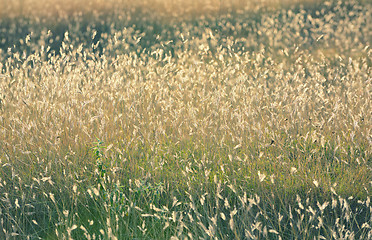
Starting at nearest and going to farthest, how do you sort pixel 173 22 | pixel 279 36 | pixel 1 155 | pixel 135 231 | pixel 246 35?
pixel 135 231, pixel 1 155, pixel 279 36, pixel 246 35, pixel 173 22

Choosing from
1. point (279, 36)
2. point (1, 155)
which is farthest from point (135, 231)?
point (279, 36)

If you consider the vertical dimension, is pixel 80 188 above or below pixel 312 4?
below

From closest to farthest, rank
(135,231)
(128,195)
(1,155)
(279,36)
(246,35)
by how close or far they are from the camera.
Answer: (135,231) → (128,195) → (1,155) → (279,36) → (246,35)

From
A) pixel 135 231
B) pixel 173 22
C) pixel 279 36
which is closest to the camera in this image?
pixel 135 231

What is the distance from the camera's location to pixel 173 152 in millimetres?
3160

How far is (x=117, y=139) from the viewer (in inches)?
128

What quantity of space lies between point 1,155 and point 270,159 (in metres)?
1.90

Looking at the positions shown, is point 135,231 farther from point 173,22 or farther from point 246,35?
point 173,22

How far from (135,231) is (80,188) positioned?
61cm

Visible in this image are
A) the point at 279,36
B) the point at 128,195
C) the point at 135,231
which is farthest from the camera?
the point at 279,36

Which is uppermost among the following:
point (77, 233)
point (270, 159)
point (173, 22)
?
point (173, 22)

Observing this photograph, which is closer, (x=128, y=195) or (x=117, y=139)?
(x=128, y=195)

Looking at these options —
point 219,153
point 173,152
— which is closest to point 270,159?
point 219,153

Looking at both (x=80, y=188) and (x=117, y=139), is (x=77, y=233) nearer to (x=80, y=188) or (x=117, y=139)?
(x=80, y=188)
